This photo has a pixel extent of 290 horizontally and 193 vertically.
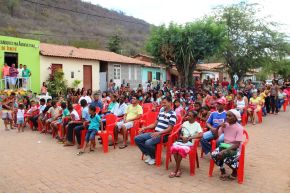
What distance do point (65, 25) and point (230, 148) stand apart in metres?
52.2

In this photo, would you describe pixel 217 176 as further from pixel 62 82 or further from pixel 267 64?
pixel 267 64

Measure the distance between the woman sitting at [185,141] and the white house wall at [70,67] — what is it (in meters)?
15.6

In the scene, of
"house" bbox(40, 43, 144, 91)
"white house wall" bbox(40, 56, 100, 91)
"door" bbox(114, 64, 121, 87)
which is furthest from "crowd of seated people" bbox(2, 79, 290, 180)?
"door" bbox(114, 64, 121, 87)

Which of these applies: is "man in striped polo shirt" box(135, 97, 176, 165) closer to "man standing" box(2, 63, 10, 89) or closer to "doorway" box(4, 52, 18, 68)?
"man standing" box(2, 63, 10, 89)

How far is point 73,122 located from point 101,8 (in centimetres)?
6805

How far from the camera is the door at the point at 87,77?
22.7 m

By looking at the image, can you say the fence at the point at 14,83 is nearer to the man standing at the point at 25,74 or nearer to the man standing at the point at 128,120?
the man standing at the point at 25,74

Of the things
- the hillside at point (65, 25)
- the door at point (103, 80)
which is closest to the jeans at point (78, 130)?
the door at point (103, 80)

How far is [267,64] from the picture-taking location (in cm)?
2777

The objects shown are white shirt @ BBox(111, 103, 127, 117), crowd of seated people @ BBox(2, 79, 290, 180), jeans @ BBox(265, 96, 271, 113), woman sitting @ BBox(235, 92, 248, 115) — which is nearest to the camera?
crowd of seated people @ BBox(2, 79, 290, 180)

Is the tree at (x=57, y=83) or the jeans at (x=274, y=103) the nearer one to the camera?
the jeans at (x=274, y=103)

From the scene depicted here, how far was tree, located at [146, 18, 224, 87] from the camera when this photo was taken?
67.2 ft

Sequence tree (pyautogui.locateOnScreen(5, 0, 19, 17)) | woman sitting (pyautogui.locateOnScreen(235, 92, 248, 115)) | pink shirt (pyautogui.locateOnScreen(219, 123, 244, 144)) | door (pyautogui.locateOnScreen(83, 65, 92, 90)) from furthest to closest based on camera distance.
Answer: tree (pyautogui.locateOnScreen(5, 0, 19, 17)) < door (pyautogui.locateOnScreen(83, 65, 92, 90)) < woman sitting (pyautogui.locateOnScreen(235, 92, 248, 115)) < pink shirt (pyautogui.locateOnScreen(219, 123, 244, 144))

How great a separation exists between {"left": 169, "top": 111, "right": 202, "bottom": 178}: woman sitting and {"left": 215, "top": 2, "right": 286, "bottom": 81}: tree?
2198cm
